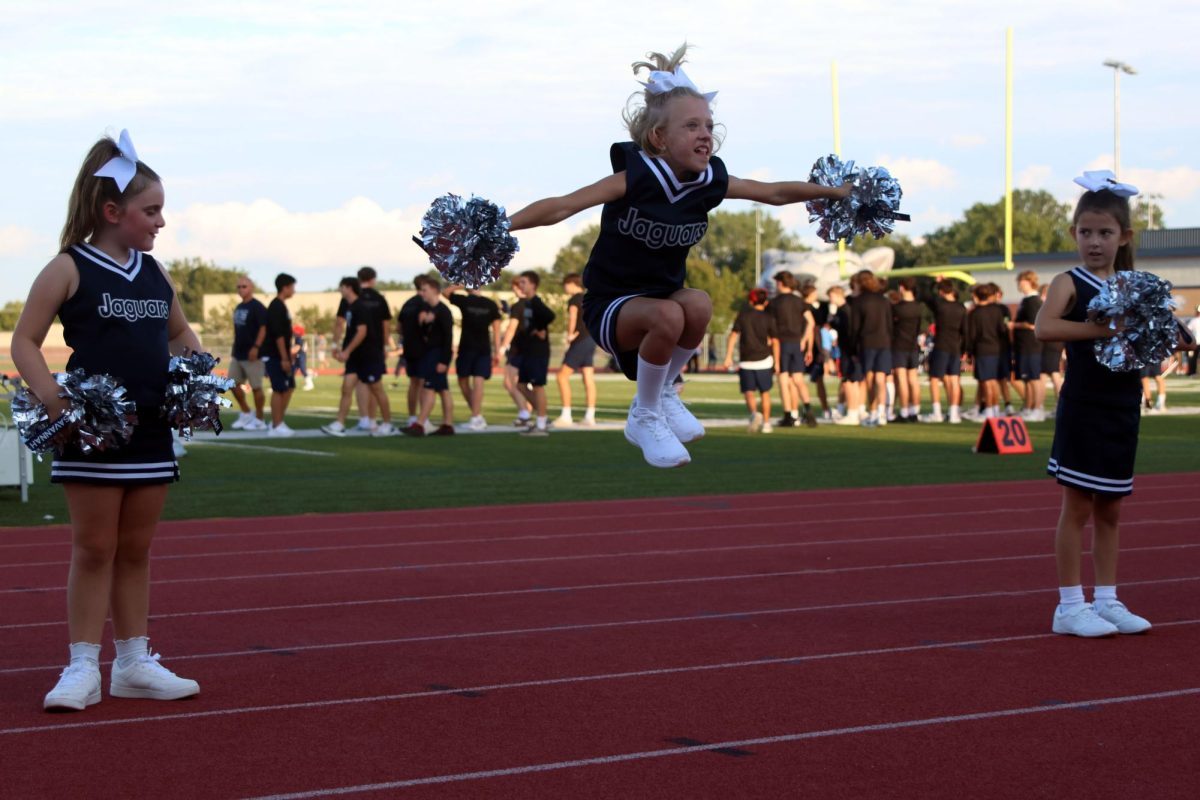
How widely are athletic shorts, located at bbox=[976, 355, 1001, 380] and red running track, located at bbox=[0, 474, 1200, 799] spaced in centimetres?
1022

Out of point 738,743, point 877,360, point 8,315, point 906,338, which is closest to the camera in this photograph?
point 738,743

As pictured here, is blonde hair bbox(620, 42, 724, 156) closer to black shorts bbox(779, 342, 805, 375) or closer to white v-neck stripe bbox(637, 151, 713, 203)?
white v-neck stripe bbox(637, 151, 713, 203)

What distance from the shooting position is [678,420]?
245 inches

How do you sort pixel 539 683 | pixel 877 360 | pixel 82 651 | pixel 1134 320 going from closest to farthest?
pixel 82 651
pixel 539 683
pixel 1134 320
pixel 877 360

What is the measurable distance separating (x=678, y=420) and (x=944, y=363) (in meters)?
15.0

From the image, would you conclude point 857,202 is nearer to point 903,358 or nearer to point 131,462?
point 131,462

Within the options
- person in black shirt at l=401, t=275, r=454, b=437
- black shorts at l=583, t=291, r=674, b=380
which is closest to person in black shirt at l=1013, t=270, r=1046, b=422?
person in black shirt at l=401, t=275, r=454, b=437

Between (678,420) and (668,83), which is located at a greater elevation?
(668,83)

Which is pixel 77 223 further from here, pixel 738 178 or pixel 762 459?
pixel 762 459

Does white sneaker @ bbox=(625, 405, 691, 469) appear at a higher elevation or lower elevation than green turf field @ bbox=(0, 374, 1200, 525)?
higher

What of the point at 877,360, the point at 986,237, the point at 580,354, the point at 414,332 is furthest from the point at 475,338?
the point at 986,237

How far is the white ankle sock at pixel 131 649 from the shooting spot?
5102mm

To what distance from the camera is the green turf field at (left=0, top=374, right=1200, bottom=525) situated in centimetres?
1191

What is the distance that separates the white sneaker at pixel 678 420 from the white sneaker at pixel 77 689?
2.38 m
